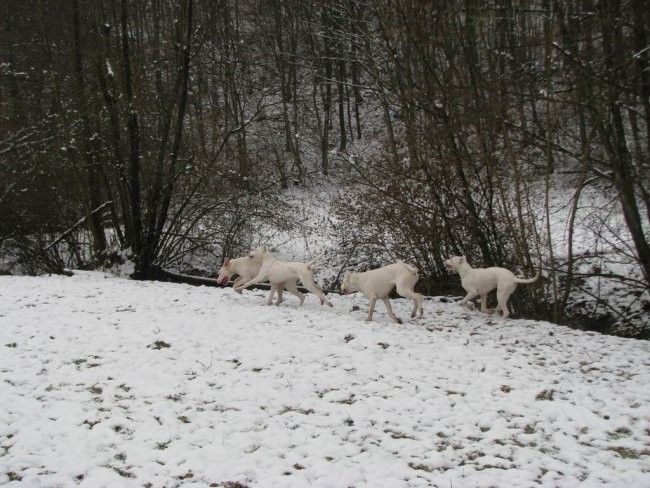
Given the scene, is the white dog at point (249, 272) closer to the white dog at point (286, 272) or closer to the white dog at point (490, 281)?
the white dog at point (286, 272)

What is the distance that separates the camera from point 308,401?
587 centimetres

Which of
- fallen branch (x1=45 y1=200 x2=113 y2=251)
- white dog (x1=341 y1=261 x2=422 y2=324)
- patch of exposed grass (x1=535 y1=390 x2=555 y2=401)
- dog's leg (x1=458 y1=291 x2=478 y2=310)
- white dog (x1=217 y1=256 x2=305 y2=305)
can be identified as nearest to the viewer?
patch of exposed grass (x1=535 y1=390 x2=555 y2=401)

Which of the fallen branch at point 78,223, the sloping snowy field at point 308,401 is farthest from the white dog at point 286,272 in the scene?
the fallen branch at point 78,223

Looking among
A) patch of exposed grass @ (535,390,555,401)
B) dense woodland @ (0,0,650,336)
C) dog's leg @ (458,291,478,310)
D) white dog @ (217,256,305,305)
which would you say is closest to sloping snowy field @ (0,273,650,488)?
patch of exposed grass @ (535,390,555,401)

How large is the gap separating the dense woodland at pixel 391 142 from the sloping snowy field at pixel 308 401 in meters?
4.02

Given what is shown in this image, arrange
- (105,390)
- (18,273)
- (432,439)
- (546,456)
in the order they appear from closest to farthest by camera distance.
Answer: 1. (546,456)
2. (432,439)
3. (105,390)
4. (18,273)

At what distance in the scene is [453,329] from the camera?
370 inches

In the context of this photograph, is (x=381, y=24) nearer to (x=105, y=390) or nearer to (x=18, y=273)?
(x=105, y=390)

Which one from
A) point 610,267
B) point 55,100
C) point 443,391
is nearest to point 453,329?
point 443,391

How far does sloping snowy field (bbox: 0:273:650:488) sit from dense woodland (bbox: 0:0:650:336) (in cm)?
402

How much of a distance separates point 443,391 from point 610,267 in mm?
9681

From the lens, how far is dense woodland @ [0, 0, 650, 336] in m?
11.0

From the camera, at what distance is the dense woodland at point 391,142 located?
36.0ft

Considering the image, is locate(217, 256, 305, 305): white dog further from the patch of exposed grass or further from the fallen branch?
the fallen branch
